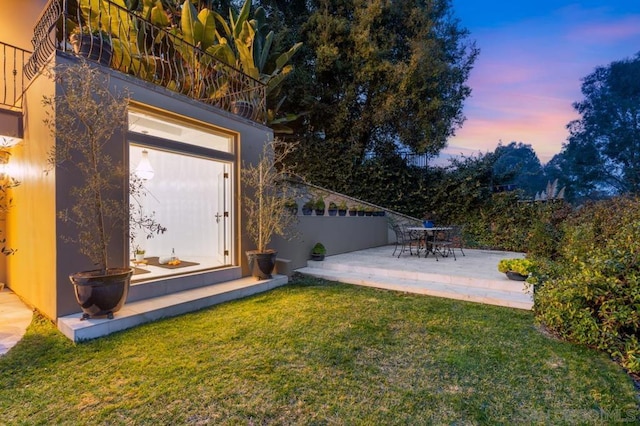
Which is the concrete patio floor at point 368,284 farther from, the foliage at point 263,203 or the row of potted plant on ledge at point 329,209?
the row of potted plant on ledge at point 329,209

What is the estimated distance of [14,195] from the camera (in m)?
5.56

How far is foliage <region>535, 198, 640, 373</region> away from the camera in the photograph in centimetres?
317

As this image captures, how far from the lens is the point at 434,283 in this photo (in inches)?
239

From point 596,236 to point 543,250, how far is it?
3448mm

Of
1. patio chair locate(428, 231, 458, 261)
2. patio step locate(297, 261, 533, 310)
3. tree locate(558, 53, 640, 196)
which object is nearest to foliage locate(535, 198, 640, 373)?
patio step locate(297, 261, 533, 310)

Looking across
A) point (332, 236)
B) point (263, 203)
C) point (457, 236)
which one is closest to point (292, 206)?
point (263, 203)

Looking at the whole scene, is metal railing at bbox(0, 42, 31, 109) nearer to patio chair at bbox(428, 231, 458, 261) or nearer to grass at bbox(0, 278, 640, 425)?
grass at bbox(0, 278, 640, 425)

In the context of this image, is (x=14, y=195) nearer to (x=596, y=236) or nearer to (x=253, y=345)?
(x=253, y=345)

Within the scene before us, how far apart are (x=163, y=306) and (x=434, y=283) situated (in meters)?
4.69

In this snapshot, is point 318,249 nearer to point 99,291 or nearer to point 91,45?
point 99,291

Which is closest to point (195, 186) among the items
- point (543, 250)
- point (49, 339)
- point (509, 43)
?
point (49, 339)

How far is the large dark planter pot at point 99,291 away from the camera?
358 cm

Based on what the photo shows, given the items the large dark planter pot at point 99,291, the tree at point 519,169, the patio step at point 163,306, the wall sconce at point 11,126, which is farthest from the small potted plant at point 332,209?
the tree at point 519,169

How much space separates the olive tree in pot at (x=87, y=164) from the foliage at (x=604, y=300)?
523cm
